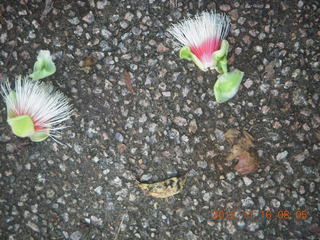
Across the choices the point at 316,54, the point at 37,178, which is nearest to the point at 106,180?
the point at 37,178

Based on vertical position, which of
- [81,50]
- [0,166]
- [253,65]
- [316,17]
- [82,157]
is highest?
[316,17]

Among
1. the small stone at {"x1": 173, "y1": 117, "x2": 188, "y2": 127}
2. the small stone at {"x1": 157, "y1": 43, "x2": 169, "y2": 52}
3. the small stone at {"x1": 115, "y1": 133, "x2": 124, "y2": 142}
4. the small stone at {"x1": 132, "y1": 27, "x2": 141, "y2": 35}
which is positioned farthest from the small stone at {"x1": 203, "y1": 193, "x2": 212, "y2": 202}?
the small stone at {"x1": 132, "y1": 27, "x2": 141, "y2": 35}

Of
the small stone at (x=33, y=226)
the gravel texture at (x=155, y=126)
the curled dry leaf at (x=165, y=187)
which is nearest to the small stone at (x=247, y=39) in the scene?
the gravel texture at (x=155, y=126)

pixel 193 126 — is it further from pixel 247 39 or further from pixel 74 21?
pixel 74 21

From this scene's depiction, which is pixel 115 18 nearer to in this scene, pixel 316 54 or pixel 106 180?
pixel 106 180

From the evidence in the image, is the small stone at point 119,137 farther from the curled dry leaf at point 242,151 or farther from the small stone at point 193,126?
the curled dry leaf at point 242,151
